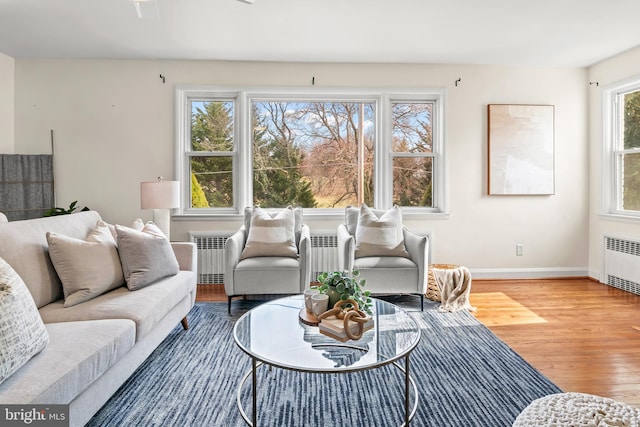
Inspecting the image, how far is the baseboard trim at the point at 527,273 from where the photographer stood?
4.45 m

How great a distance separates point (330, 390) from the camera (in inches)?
79.3

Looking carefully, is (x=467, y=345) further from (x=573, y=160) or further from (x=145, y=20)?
(x=145, y=20)

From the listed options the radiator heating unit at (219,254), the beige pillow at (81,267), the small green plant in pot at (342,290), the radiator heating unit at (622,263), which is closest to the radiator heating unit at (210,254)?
the radiator heating unit at (219,254)

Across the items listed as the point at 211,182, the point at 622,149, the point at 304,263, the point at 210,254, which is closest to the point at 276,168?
the point at 211,182

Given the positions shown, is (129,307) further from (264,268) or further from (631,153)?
(631,153)

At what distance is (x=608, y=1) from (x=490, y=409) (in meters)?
3.14

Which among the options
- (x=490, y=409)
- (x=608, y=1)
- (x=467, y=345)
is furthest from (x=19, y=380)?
(x=608, y=1)

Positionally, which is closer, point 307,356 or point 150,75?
point 307,356

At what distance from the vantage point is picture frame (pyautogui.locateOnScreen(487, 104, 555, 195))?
4355 mm

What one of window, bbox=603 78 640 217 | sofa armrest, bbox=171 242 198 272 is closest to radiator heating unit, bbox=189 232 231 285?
sofa armrest, bbox=171 242 198 272

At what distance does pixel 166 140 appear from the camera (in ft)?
13.9

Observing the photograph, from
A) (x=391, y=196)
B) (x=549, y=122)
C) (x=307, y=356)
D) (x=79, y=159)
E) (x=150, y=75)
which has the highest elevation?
A: (x=150, y=75)

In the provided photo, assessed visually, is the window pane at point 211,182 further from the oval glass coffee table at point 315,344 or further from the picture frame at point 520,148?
the picture frame at point 520,148

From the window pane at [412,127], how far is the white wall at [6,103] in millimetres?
Result: 4298
